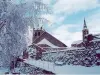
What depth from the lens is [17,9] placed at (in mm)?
11688

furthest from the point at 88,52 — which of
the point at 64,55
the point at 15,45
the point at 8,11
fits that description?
the point at 8,11

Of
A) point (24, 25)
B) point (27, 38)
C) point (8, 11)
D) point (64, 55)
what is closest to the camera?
point (8, 11)

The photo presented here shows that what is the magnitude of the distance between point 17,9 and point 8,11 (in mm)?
592

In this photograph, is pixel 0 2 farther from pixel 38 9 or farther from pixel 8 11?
pixel 38 9

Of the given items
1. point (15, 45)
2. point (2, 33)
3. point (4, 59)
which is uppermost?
point (2, 33)

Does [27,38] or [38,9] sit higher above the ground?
[38,9]

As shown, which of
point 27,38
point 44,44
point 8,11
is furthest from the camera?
point 44,44

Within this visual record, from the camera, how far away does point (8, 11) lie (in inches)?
448

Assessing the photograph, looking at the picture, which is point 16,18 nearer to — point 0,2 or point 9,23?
point 9,23

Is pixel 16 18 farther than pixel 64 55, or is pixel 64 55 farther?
pixel 64 55

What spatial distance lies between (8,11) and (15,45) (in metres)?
2.15

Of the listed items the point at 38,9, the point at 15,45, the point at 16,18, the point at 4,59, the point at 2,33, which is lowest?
the point at 4,59

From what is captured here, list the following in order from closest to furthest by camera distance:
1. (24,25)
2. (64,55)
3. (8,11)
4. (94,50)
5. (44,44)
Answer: (8,11), (24,25), (94,50), (64,55), (44,44)

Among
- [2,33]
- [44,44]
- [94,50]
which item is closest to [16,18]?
[2,33]
